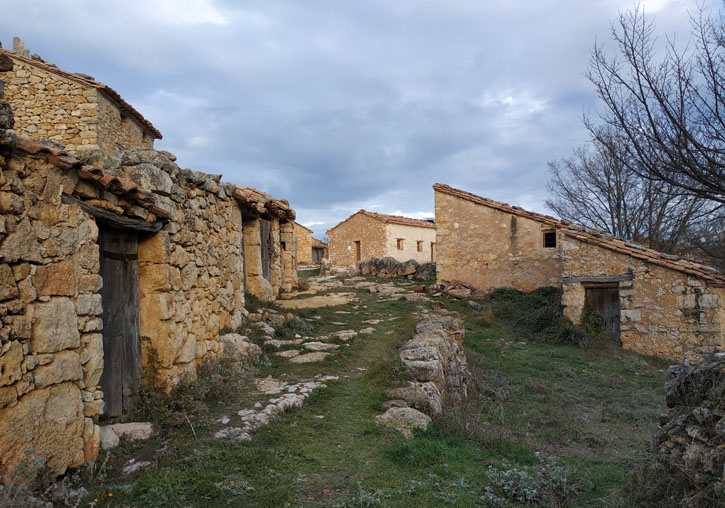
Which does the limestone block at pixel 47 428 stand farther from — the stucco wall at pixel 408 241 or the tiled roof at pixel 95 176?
the stucco wall at pixel 408 241

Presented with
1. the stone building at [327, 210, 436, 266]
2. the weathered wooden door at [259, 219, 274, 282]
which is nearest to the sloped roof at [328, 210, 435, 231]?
the stone building at [327, 210, 436, 266]

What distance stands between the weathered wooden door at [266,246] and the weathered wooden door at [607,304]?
866cm

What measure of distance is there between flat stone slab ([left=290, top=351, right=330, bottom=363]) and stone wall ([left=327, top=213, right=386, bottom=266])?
20.0 m

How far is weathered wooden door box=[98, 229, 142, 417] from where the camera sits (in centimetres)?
439

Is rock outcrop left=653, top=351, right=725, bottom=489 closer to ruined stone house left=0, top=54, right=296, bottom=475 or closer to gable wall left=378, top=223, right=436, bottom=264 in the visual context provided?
ruined stone house left=0, top=54, right=296, bottom=475

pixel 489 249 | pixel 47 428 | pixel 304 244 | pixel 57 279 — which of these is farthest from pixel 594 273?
pixel 304 244

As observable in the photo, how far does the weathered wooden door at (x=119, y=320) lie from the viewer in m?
4.39

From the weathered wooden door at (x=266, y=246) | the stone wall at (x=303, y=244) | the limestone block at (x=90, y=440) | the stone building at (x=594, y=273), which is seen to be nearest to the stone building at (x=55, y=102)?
the weathered wooden door at (x=266, y=246)

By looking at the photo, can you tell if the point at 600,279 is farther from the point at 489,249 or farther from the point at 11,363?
the point at 11,363

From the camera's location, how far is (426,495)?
358cm

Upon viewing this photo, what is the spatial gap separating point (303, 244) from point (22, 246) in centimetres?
3170

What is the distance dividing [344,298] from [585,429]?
9.19 metres

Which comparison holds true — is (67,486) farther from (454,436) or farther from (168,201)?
(454,436)

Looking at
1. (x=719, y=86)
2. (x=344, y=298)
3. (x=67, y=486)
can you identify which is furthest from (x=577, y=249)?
(x=67, y=486)
